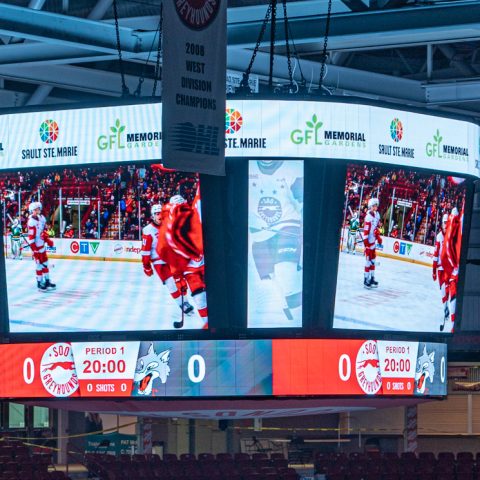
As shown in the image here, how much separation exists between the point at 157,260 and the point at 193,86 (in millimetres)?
8789

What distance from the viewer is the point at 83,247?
25016 millimetres

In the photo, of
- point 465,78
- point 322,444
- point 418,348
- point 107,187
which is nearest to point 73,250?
point 107,187

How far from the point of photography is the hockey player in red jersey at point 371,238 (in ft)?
81.6

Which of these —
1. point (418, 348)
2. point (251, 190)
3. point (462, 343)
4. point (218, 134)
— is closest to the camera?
point (218, 134)

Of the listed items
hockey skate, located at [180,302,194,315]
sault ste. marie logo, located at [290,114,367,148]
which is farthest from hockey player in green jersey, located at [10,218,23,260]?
sault ste. marie logo, located at [290,114,367,148]

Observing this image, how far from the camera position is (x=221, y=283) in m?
24.4

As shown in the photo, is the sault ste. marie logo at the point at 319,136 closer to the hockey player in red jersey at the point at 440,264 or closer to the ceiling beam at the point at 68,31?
the hockey player in red jersey at the point at 440,264

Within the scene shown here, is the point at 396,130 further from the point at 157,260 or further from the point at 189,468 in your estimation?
the point at 189,468

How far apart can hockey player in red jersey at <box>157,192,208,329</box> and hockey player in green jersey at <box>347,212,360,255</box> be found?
8.71ft

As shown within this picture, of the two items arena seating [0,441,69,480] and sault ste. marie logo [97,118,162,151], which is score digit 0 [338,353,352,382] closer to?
sault ste. marie logo [97,118,162,151]

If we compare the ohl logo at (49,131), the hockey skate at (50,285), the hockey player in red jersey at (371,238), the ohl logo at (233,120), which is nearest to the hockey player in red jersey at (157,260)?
the hockey skate at (50,285)

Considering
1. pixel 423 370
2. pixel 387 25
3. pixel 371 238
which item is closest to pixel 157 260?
pixel 371 238

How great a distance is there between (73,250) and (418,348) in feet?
22.1

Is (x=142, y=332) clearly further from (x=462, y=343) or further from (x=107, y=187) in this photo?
(x=462, y=343)
